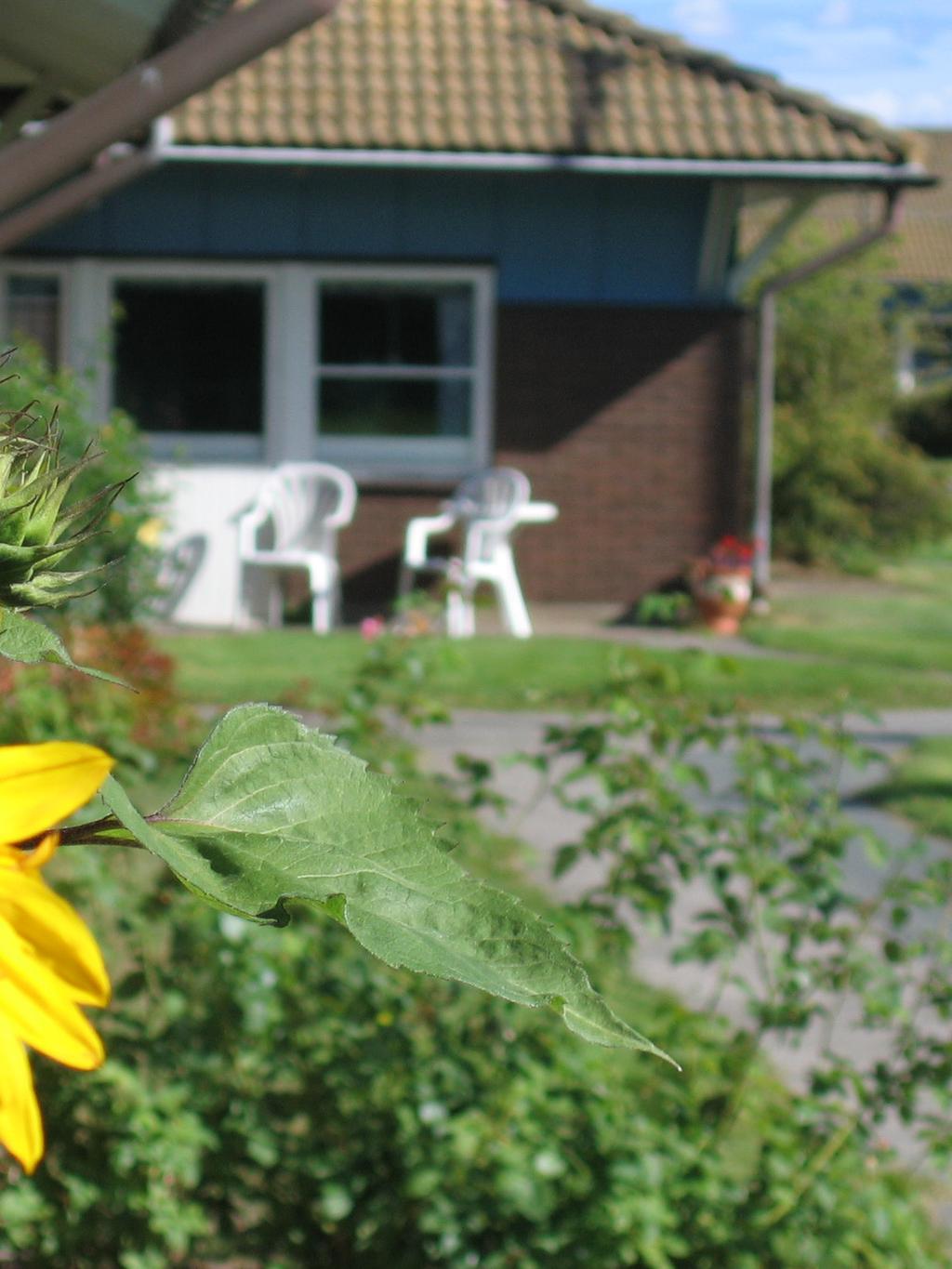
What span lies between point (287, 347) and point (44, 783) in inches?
467

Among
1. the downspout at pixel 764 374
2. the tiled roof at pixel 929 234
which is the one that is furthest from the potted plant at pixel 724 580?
the tiled roof at pixel 929 234

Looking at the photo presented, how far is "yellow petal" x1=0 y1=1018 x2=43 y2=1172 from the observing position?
35 centimetres

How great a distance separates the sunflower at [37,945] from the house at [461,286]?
11224 mm

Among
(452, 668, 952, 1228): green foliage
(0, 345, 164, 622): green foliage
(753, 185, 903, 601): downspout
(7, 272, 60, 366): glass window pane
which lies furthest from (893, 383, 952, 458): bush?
(452, 668, 952, 1228): green foliage

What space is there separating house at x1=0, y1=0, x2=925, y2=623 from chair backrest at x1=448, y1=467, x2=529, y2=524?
0.72 feet

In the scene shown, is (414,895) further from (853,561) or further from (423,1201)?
(853,561)

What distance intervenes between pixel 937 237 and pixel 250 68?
28.9m

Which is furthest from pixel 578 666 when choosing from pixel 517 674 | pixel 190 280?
pixel 190 280

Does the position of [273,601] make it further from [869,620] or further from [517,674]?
[869,620]

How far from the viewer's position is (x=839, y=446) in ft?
54.1

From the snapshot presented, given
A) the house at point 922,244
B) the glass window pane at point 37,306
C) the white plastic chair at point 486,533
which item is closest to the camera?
the white plastic chair at point 486,533

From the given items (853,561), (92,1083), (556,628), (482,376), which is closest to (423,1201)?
(92,1083)

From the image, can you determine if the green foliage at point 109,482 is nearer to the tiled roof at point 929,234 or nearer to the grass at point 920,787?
the grass at point 920,787

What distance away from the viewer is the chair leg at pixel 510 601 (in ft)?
36.9
